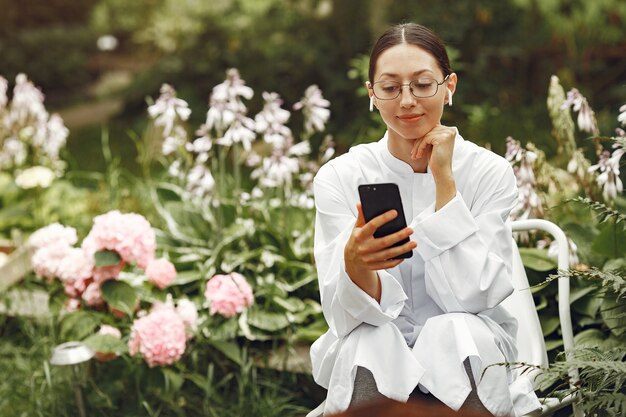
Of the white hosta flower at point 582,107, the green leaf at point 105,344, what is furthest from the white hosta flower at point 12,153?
the white hosta flower at point 582,107

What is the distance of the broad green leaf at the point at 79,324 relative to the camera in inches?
138

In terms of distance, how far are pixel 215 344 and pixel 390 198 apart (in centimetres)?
171

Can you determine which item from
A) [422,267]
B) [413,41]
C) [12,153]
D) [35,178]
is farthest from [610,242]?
[12,153]

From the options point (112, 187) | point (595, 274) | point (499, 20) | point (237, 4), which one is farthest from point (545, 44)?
point (595, 274)

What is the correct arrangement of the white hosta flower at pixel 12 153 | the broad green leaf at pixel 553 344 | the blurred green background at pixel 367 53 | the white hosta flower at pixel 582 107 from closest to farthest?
the broad green leaf at pixel 553 344 → the white hosta flower at pixel 582 107 → the white hosta flower at pixel 12 153 → the blurred green background at pixel 367 53

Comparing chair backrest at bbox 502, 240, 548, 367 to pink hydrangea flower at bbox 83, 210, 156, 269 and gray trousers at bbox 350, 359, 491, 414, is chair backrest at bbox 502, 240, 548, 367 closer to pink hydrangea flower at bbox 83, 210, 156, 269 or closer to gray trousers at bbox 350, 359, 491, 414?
gray trousers at bbox 350, 359, 491, 414

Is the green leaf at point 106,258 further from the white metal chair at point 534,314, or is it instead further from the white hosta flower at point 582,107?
the white hosta flower at point 582,107

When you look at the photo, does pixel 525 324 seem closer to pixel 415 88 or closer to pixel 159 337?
pixel 415 88

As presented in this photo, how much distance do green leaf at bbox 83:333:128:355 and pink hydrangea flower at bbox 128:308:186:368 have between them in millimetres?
49

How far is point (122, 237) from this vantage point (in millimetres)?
3379

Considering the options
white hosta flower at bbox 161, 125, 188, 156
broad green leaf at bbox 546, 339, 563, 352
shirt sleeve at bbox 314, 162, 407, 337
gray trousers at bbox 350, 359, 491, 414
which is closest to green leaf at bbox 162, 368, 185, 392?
white hosta flower at bbox 161, 125, 188, 156

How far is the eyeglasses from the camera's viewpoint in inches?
91.8

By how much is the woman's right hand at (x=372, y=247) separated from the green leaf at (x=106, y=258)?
4.79 feet

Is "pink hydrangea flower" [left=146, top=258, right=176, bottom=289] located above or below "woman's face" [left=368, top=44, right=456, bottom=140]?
below
